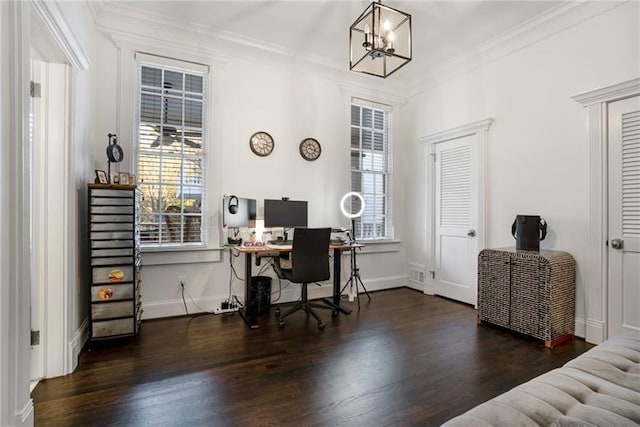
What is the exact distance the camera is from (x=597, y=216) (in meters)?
2.85

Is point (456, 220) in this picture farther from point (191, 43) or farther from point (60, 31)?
point (60, 31)

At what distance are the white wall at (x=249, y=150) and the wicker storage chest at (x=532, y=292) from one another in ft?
5.85

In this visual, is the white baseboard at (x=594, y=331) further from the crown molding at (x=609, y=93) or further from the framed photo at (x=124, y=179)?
the framed photo at (x=124, y=179)

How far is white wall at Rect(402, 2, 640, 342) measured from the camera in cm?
284

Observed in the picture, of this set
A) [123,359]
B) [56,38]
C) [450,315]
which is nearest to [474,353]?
[450,315]

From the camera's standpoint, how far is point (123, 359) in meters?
2.47

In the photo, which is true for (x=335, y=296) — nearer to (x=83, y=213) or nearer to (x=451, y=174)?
(x=451, y=174)

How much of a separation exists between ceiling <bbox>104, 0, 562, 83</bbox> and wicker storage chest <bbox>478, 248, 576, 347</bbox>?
2.41m

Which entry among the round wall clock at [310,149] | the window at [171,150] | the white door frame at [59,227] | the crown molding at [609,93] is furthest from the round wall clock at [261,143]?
the crown molding at [609,93]

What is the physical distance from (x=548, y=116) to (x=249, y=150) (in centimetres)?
326

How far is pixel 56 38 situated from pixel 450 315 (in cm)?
420

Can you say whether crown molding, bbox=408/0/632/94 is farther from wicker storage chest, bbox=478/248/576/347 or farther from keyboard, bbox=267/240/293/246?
keyboard, bbox=267/240/293/246

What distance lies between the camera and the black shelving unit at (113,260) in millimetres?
2625

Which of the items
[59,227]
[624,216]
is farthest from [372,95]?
[59,227]
